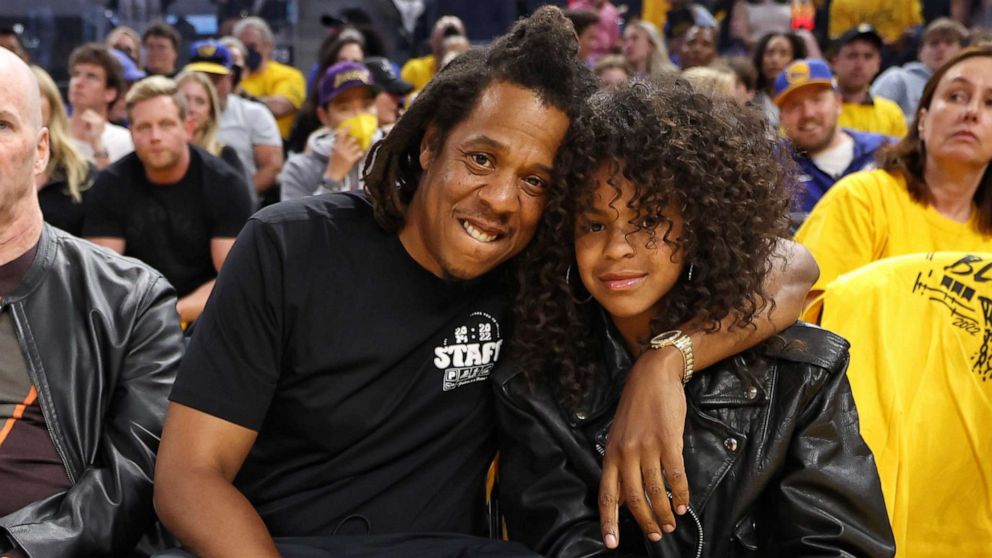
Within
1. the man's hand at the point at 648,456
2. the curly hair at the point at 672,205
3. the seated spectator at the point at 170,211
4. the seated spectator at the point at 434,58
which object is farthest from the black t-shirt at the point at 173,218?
the seated spectator at the point at 434,58

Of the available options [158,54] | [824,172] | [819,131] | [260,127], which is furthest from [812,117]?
[158,54]

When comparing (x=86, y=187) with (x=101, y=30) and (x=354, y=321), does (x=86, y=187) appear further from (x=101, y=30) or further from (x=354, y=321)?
(x=101, y=30)

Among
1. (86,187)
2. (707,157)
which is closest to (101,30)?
(86,187)

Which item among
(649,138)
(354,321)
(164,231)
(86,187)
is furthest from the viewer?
(86,187)

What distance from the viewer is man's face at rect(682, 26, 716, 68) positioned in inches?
314

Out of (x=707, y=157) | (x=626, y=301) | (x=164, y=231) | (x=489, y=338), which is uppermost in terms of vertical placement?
(x=707, y=157)

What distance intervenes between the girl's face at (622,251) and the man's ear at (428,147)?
0.39 metres

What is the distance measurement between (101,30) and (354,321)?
7272 millimetres

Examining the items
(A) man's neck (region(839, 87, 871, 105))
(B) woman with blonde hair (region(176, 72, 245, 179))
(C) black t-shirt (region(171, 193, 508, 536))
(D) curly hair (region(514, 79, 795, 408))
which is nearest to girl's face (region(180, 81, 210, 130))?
(B) woman with blonde hair (region(176, 72, 245, 179))

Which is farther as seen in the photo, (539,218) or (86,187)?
(86,187)

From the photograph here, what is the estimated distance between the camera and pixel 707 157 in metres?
2.18

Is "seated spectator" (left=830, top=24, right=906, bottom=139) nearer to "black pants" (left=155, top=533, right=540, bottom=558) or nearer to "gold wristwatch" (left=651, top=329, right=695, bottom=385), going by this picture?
"gold wristwatch" (left=651, top=329, right=695, bottom=385)

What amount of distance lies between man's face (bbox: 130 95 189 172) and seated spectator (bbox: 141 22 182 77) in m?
3.49

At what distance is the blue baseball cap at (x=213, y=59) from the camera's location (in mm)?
7293
